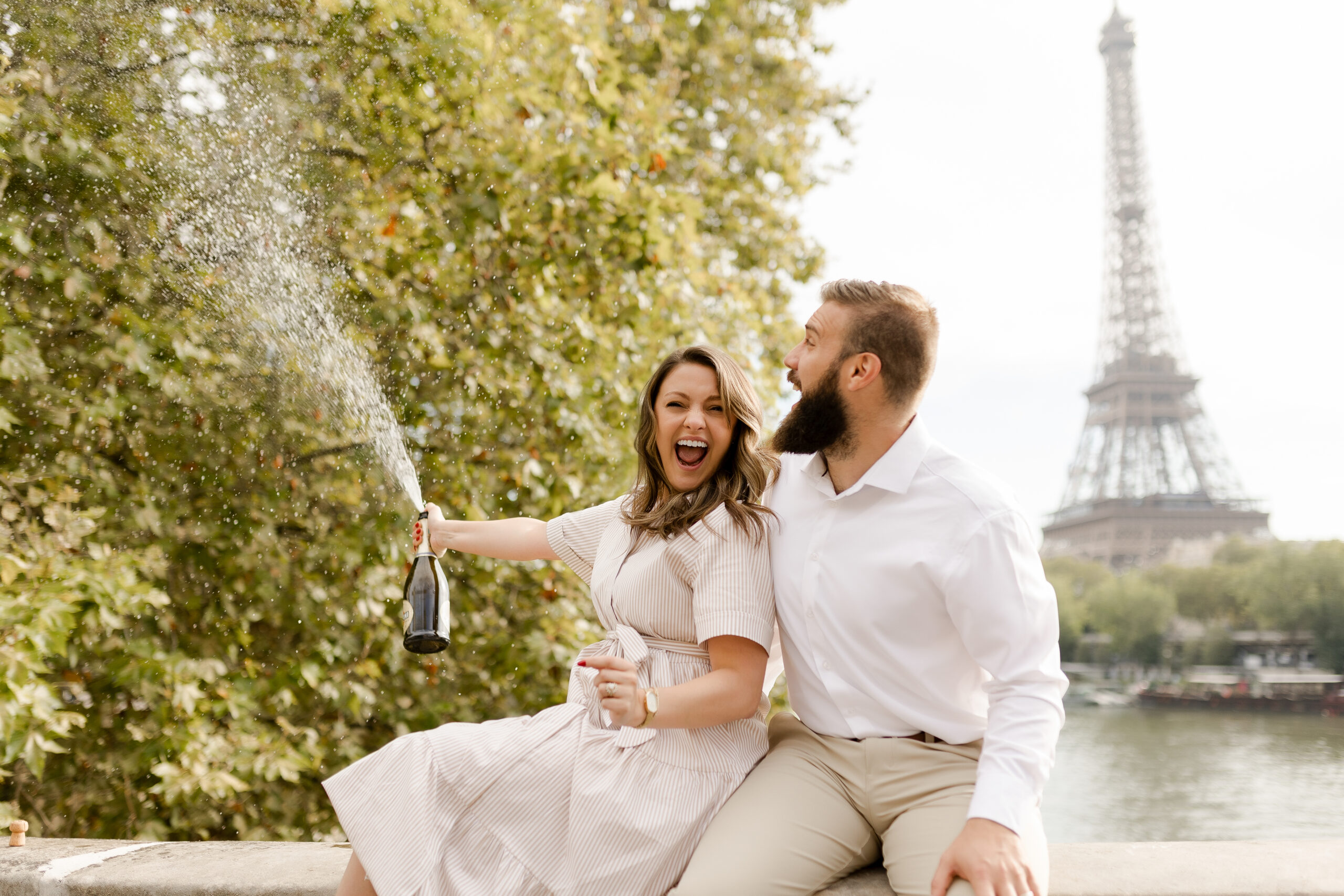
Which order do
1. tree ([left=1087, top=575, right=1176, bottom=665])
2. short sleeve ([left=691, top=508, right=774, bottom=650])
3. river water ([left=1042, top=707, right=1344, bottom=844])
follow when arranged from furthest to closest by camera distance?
tree ([left=1087, top=575, right=1176, bottom=665])
river water ([left=1042, top=707, right=1344, bottom=844])
short sleeve ([left=691, top=508, right=774, bottom=650])

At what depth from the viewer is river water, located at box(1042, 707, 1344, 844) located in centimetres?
1023

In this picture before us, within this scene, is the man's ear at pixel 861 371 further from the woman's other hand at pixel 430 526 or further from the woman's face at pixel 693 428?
the woman's other hand at pixel 430 526

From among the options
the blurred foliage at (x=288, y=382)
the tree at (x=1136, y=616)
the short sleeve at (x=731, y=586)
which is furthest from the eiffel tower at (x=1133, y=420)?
the short sleeve at (x=731, y=586)

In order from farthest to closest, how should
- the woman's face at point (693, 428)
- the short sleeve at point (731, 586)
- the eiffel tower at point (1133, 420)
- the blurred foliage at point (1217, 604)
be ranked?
the eiffel tower at point (1133, 420)
the blurred foliage at point (1217, 604)
the woman's face at point (693, 428)
the short sleeve at point (731, 586)

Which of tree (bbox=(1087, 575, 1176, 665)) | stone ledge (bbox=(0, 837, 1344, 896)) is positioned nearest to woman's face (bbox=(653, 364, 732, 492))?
stone ledge (bbox=(0, 837, 1344, 896))

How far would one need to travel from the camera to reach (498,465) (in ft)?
14.0

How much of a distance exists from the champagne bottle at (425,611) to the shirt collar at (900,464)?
1.16m

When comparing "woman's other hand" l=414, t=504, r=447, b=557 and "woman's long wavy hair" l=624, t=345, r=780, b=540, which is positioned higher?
"woman's long wavy hair" l=624, t=345, r=780, b=540

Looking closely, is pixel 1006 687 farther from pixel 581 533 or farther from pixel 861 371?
pixel 581 533

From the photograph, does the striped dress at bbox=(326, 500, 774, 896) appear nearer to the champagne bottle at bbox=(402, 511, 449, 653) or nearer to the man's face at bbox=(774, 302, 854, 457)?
the man's face at bbox=(774, 302, 854, 457)

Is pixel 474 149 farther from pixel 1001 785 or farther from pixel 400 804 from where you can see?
pixel 1001 785

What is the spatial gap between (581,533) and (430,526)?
0.56m

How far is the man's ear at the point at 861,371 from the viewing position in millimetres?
2258

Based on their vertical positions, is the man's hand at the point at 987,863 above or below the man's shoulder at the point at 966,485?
below
